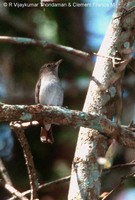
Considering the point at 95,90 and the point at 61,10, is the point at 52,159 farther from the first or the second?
the point at 95,90

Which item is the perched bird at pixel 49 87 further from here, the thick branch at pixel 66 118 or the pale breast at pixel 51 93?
the thick branch at pixel 66 118

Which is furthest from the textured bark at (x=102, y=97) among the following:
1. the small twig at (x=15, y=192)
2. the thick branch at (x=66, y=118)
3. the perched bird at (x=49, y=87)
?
the perched bird at (x=49, y=87)

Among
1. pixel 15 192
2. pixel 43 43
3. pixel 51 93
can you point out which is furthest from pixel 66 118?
pixel 51 93

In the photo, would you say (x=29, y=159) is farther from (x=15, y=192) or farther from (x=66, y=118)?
(x=66, y=118)

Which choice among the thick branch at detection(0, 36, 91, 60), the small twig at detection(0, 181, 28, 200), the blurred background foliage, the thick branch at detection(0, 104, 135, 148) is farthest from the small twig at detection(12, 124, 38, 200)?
the blurred background foliage

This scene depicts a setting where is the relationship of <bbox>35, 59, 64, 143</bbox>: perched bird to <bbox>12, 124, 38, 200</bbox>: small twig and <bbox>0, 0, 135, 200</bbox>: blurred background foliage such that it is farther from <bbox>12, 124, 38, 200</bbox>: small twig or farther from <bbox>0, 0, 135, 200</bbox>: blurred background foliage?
<bbox>12, 124, 38, 200</bbox>: small twig
